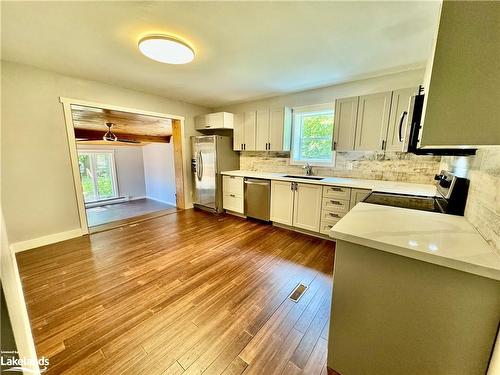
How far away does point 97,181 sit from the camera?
22.4 feet

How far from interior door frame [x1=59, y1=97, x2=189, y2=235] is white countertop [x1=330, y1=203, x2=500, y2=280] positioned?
372 cm

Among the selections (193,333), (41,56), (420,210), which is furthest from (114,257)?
(420,210)

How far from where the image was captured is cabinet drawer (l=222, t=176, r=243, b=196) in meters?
3.97

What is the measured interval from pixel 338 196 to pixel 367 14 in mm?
1981

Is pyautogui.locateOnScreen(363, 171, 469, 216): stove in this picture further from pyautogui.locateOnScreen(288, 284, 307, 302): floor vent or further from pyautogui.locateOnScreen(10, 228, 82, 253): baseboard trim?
pyautogui.locateOnScreen(10, 228, 82, 253): baseboard trim

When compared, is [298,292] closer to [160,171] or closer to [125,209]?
[125,209]

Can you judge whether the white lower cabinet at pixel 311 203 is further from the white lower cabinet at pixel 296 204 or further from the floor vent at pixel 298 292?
the floor vent at pixel 298 292

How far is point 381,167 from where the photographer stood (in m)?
3.00

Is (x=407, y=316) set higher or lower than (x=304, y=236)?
higher

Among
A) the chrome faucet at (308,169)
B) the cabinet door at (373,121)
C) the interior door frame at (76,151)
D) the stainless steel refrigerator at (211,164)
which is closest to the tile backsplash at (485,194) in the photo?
the cabinet door at (373,121)

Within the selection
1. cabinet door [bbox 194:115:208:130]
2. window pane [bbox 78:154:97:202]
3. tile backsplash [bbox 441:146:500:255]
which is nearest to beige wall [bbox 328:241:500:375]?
tile backsplash [bbox 441:146:500:255]

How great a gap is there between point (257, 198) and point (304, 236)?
42.5 inches

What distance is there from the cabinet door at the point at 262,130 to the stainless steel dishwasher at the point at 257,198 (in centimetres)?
74

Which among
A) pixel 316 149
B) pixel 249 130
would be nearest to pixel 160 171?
pixel 249 130
